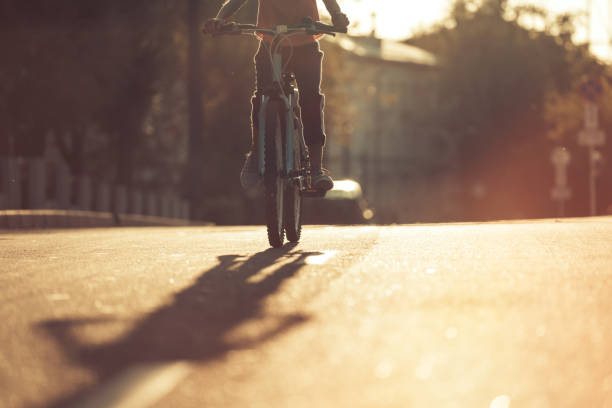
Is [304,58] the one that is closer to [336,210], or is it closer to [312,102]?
[312,102]

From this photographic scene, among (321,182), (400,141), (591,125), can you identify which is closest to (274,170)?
(321,182)

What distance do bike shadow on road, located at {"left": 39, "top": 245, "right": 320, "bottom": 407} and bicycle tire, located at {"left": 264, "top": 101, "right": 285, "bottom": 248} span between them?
219 centimetres

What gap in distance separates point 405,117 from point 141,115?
176ft

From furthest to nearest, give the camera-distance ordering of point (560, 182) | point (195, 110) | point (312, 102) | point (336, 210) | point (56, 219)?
point (560, 182) < point (336, 210) < point (195, 110) < point (56, 219) < point (312, 102)

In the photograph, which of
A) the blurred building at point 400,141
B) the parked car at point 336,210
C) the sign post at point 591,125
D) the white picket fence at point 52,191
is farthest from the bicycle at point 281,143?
the blurred building at point 400,141

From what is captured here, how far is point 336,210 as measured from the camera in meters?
33.0

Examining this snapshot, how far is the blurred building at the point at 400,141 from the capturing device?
79188mm

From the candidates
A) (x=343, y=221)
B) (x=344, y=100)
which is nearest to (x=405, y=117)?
(x=344, y=100)

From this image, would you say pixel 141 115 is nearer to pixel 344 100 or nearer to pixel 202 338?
pixel 344 100

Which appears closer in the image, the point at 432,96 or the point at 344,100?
the point at 344,100

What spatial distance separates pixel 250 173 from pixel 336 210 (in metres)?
24.8

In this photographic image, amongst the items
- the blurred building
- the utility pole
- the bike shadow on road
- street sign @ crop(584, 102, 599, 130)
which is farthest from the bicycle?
the blurred building

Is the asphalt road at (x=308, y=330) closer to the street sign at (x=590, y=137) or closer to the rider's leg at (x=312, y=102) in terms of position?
the rider's leg at (x=312, y=102)

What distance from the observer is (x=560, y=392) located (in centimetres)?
311
